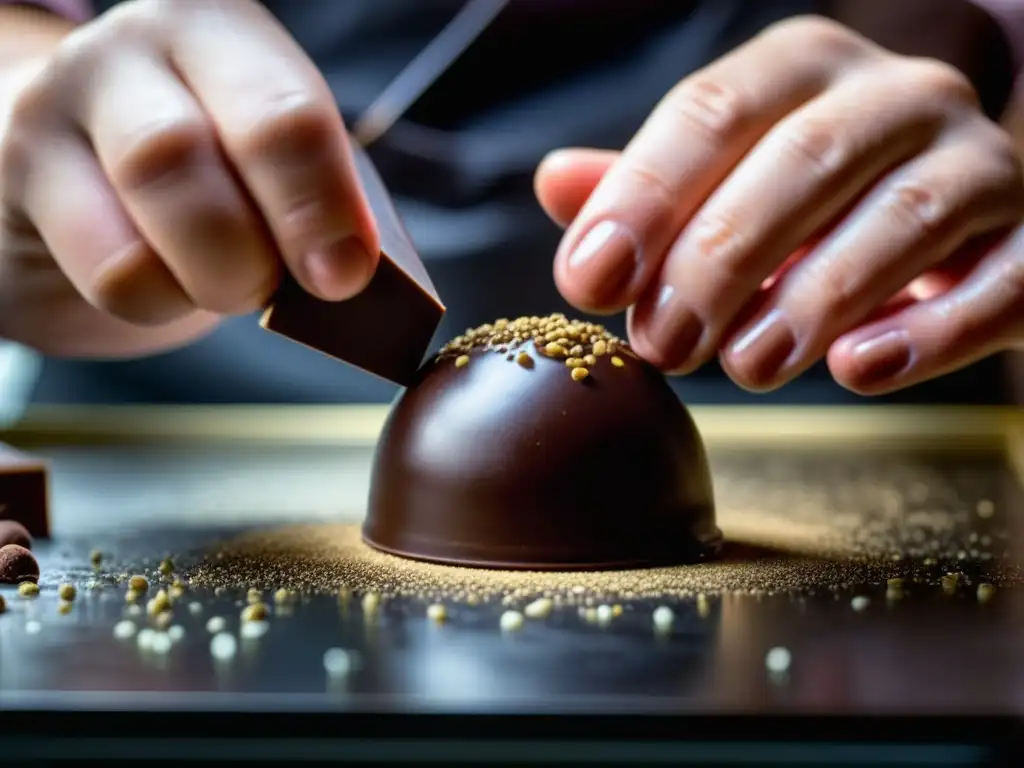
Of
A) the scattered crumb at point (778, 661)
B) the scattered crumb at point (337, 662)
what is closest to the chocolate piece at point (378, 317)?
the scattered crumb at point (337, 662)

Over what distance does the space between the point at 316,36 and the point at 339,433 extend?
2.65 ft

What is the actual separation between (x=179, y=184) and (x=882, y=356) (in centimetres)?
76

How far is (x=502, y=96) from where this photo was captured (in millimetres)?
2342

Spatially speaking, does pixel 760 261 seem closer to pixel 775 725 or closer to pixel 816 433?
pixel 775 725

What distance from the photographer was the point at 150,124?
113 cm

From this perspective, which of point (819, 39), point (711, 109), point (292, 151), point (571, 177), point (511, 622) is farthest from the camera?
point (571, 177)

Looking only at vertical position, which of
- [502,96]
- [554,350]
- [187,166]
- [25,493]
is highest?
[187,166]

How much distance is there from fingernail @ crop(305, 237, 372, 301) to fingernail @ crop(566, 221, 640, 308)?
0.73ft

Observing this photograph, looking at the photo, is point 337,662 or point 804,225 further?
point 804,225

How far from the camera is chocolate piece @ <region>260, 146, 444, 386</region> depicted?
1.25 meters

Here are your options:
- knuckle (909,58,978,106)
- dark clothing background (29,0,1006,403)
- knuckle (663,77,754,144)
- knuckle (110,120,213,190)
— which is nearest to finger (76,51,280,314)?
knuckle (110,120,213,190)

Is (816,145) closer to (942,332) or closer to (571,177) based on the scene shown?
(942,332)

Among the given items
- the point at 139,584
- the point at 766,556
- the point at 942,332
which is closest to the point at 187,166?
the point at 139,584

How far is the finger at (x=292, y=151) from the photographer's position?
43.7 inches
